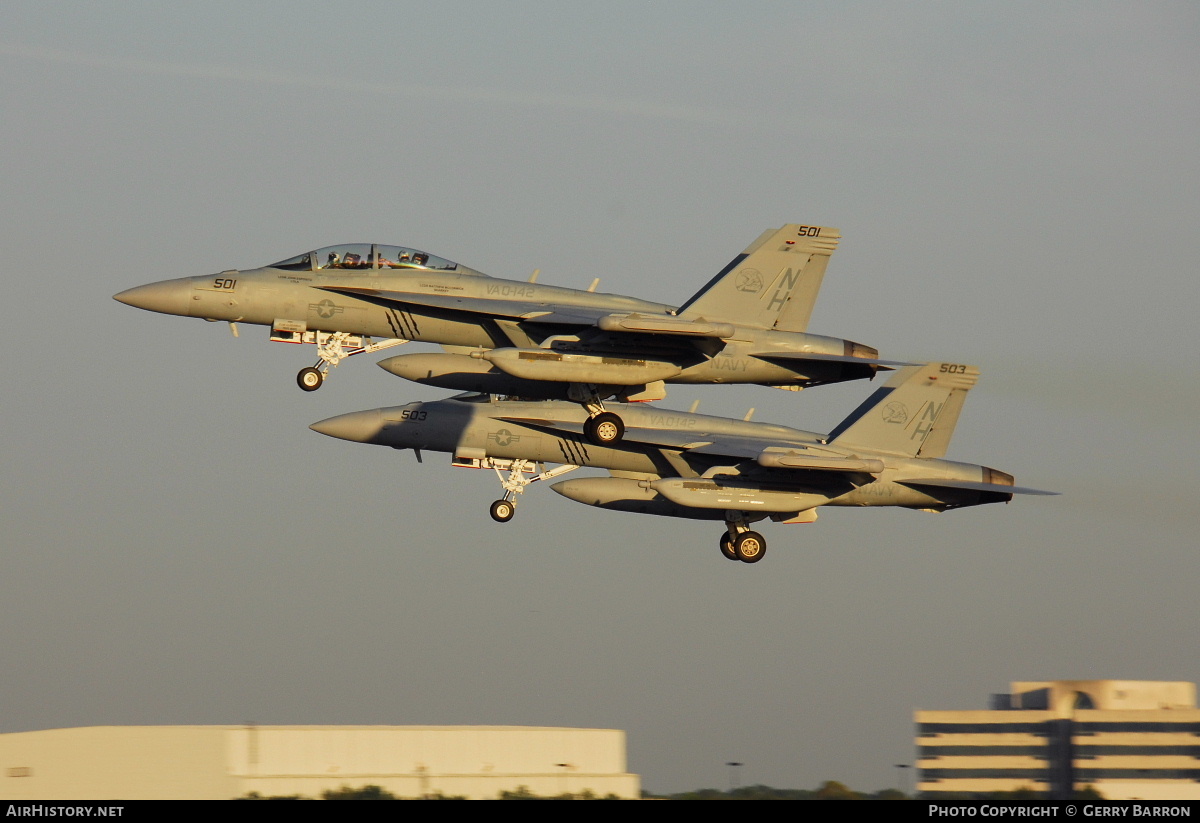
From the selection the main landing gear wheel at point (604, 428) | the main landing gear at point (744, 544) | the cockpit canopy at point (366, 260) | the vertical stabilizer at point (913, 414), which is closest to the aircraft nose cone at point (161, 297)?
the cockpit canopy at point (366, 260)

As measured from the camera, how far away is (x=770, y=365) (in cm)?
3150

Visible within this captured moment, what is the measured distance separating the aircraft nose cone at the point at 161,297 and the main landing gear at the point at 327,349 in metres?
1.96

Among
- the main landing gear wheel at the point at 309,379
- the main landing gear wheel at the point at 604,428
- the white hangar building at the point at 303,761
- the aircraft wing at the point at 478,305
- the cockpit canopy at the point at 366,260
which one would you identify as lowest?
the white hangar building at the point at 303,761

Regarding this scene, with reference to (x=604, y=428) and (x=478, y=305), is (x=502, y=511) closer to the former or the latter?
(x=604, y=428)

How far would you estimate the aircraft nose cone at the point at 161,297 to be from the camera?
30078mm

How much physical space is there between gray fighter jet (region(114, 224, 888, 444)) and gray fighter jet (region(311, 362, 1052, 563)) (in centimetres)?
333

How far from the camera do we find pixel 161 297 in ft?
98.7

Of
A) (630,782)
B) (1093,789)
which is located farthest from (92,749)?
(1093,789)

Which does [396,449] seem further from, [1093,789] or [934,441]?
[1093,789]

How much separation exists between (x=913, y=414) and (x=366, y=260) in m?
14.0

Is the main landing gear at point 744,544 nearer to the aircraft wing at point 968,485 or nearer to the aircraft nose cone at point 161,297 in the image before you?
the aircraft wing at point 968,485

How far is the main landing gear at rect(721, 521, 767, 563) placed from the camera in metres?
35.2

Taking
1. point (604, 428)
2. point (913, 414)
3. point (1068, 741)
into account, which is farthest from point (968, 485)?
point (1068, 741)

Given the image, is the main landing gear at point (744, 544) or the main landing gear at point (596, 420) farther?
the main landing gear at point (744, 544)
